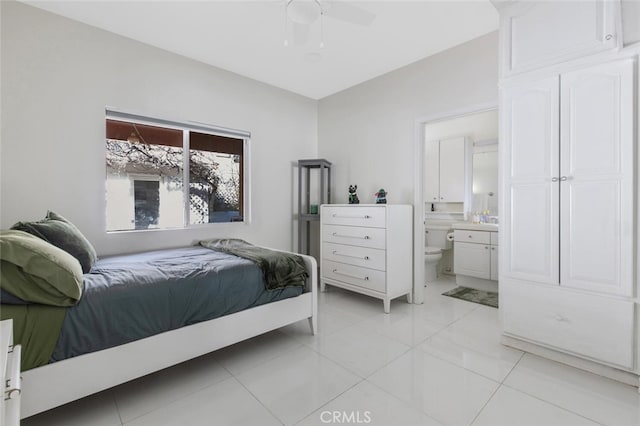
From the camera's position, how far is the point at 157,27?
8.46 feet

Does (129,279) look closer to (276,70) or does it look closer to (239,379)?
(239,379)

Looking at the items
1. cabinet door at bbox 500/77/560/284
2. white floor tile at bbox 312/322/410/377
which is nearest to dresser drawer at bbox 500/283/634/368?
cabinet door at bbox 500/77/560/284

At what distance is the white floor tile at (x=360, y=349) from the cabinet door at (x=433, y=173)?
2879 millimetres

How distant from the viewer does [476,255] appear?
3723 mm

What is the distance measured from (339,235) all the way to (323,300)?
2.51 ft

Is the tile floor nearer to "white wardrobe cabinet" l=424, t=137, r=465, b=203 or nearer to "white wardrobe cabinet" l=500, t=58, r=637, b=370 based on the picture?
"white wardrobe cabinet" l=500, t=58, r=637, b=370

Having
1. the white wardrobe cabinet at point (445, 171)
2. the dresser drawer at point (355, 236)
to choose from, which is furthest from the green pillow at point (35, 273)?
the white wardrobe cabinet at point (445, 171)

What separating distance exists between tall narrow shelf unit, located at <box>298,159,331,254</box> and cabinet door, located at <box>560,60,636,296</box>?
8.23 feet

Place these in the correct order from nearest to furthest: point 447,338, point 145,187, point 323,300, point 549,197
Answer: point 549,197, point 447,338, point 145,187, point 323,300

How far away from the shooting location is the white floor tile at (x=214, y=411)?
149 centimetres

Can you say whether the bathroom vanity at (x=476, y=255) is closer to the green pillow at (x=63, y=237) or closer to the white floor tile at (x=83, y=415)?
the white floor tile at (x=83, y=415)

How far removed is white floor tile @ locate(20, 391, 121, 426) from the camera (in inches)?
58.6

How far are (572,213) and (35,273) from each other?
299 cm

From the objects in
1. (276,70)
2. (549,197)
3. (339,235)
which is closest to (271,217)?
(339,235)
